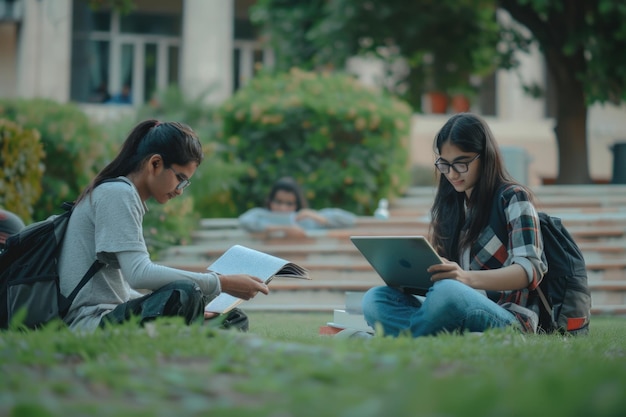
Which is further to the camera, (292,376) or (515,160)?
(515,160)

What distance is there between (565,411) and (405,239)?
2.21 meters

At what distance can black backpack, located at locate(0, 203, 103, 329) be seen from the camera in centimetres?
457

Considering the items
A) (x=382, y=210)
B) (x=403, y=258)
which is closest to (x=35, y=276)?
(x=403, y=258)

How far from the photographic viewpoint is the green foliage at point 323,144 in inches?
484

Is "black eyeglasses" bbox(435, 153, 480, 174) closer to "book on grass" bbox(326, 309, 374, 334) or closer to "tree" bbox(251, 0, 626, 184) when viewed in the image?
"book on grass" bbox(326, 309, 374, 334)

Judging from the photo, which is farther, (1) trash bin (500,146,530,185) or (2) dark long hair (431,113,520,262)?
(1) trash bin (500,146,530,185)

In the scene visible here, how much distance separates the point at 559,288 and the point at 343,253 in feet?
16.8

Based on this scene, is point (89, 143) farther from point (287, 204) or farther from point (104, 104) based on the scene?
point (104, 104)

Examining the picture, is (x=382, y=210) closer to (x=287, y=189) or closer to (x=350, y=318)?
(x=287, y=189)

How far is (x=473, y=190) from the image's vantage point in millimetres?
5199

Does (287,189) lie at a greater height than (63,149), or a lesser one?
lesser

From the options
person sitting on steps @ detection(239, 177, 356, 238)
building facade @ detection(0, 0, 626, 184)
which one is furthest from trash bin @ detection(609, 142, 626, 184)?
person sitting on steps @ detection(239, 177, 356, 238)

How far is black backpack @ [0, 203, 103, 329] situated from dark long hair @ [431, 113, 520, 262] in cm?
184

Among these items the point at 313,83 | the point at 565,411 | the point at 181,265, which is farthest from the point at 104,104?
the point at 565,411
